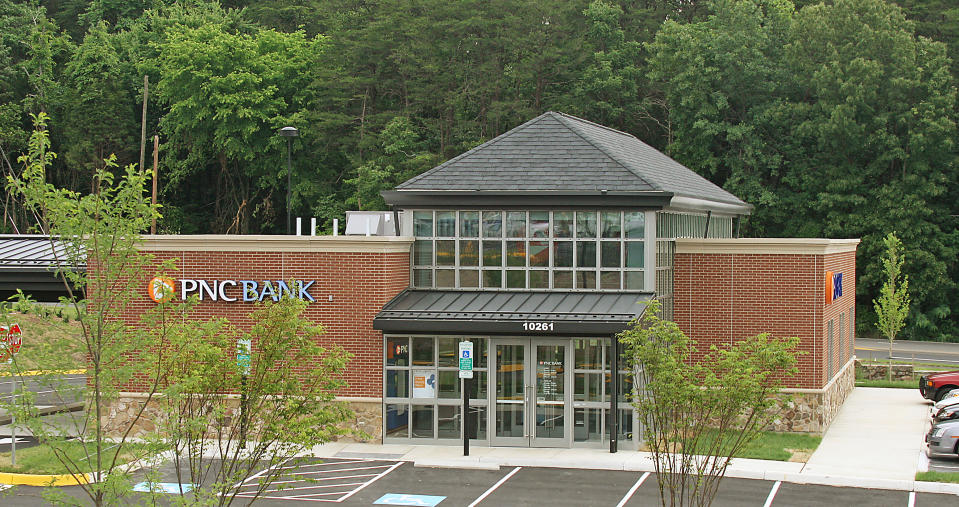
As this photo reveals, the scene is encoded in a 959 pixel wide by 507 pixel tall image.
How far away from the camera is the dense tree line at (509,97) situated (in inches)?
1929

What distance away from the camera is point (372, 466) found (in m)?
21.9

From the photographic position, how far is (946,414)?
79.9 feet

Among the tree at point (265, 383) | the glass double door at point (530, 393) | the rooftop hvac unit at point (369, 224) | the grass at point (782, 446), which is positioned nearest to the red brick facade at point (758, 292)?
the grass at point (782, 446)

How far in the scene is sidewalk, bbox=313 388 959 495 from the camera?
67.6 feet

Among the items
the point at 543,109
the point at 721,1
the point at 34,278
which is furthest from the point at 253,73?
the point at 34,278

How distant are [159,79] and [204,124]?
9015 millimetres

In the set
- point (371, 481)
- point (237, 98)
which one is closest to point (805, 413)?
point (371, 481)

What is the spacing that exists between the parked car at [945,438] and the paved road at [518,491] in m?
3.38

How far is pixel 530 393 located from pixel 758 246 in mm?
6478

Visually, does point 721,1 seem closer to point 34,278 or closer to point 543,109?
point 543,109

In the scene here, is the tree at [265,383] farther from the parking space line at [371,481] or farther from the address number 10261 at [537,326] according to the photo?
the address number 10261 at [537,326]

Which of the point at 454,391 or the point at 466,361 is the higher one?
the point at 466,361

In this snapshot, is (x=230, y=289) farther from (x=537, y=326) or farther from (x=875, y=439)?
(x=875, y=439)

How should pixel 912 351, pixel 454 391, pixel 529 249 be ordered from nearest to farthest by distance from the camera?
pixel 454 391 < pixel 529 249 < pixel 912 351
